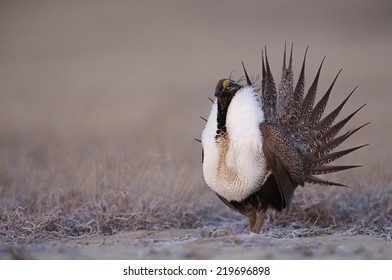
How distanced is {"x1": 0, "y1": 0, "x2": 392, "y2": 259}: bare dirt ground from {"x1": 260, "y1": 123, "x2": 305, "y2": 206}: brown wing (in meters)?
0.31

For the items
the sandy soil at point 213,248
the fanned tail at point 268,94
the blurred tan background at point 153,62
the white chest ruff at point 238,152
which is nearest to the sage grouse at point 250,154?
the white chest ruff at point 238,152

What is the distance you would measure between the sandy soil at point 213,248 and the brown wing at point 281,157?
0.34m

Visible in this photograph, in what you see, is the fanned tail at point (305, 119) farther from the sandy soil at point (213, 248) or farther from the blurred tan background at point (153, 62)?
the blurred tan background at point (153, 62)

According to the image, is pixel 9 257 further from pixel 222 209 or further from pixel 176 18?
pixel 176 18

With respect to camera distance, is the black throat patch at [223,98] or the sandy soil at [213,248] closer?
the sandy soil at [213,248]

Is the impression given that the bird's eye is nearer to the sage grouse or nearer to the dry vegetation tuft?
the sage grouse

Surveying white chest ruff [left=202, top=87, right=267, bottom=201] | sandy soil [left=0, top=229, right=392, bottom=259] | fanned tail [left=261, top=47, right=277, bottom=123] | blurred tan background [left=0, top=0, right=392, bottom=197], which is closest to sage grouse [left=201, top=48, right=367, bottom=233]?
white chest ruff [left=202, top=87, right=267, bottom=201]

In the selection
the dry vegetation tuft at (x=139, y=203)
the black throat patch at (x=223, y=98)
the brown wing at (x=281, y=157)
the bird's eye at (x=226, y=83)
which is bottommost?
the dry vegetation tuft at (x=139, y=203)

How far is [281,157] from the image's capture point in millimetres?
4617

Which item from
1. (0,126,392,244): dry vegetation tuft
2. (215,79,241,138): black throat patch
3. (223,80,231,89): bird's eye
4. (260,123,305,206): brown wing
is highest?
(223,80,231,89): bird's eye

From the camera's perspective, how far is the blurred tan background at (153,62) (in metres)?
9.21

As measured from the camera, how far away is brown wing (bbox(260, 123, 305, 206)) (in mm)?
4566

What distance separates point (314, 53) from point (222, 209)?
27.0 feet

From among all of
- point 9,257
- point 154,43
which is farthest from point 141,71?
point 9,257
